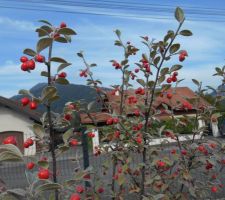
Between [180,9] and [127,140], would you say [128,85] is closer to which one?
[127,140]

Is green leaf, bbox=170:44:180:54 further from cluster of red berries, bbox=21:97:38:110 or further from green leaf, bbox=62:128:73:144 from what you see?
cluster of red berries, bbox=21:97:38:110

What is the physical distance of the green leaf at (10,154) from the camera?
1.73 metres

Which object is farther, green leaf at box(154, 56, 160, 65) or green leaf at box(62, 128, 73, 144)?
green leaf at box(154, 56, 160, 65)

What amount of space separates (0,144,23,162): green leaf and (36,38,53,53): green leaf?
21.1 inches

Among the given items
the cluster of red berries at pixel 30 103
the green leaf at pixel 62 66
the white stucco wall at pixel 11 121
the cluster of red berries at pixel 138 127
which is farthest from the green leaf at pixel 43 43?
the white stucco wall at pixel 11 121

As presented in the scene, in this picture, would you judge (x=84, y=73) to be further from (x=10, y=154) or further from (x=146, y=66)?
(x=10, y=154)

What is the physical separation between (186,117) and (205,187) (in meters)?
0.83

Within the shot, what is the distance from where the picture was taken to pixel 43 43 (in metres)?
1.90

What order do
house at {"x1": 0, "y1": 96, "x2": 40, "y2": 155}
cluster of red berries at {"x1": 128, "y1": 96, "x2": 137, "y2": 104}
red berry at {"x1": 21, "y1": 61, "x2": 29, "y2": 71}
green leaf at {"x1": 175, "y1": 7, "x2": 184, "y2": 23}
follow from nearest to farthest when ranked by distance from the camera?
1. red berry at {"x1": 21, "y1": 61, "x2": 29, "y2": 71}
2. green leaf at {"x1": 175, "y1": 7, "x2": 184, "y2": 23}
3. cluster of red berries at {"x1": 128, "y1": 96, "x2": 137, "y2": 104}
4. house at {"x1": 0, "y1": 96, "x2": 40, "y2": 155}

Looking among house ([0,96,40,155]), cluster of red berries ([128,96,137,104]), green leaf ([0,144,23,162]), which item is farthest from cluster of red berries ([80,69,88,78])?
house ([0,96,40,155])

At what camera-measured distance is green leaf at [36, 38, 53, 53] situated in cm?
188

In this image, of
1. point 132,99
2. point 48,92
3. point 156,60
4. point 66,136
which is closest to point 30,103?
point 48,92

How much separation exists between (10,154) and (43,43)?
601 mm

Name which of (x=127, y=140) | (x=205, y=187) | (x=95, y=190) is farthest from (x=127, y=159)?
(x=205, y=187)
